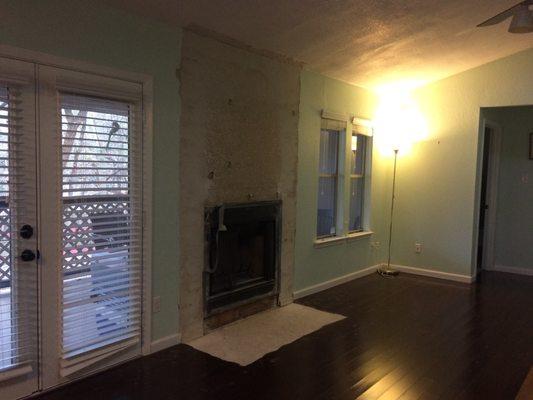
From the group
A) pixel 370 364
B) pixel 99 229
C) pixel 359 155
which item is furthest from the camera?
pixel 359 155

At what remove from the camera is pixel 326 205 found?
519cm

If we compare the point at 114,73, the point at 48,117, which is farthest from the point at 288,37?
the point at 48,117

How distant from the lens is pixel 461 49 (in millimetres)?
4566

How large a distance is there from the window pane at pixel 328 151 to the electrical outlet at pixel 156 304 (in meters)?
2.51

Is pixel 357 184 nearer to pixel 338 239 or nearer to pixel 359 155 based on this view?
pixel 359 155

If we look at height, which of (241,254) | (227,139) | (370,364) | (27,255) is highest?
(227,139)

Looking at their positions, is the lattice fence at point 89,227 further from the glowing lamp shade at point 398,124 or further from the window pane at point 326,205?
the glowing lamp shade at point 398,124

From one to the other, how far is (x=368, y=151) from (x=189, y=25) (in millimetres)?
3205

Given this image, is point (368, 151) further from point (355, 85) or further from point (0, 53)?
point (0, 53)

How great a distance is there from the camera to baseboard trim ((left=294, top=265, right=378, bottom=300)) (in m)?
4.66

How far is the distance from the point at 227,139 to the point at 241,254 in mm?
1065

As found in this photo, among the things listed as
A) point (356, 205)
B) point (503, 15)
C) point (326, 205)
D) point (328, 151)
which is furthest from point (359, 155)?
point (503, 15)

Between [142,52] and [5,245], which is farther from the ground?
[142,52]

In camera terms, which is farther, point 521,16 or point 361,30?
point 361,30
